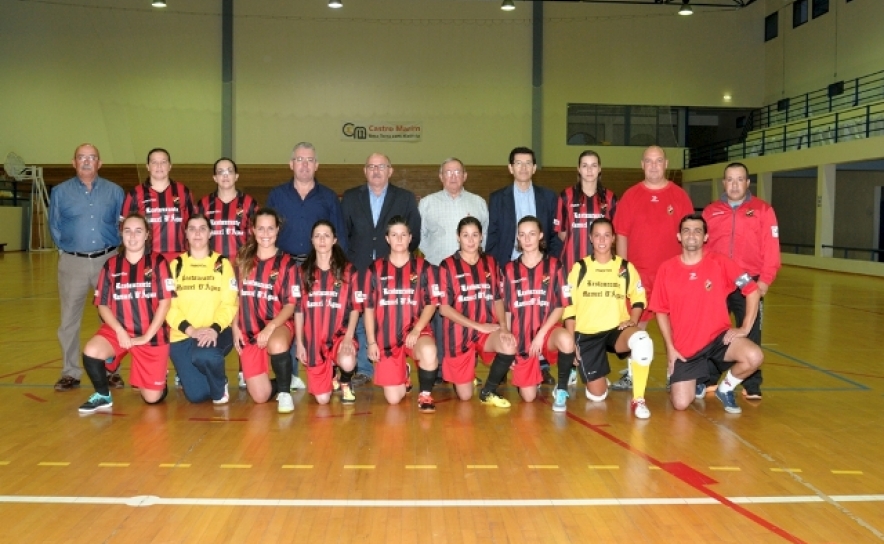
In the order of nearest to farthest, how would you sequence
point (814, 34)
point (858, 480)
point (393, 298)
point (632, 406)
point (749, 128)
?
point (858, 480)
point (632, 406)
point (393, 298)
point (814, 34)
point (749, 128)

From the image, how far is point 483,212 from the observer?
644 centimetres

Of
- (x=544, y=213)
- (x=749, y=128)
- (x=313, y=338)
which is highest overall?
(x=749, y=128)

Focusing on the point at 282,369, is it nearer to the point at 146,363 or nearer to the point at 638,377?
the point at 146,363

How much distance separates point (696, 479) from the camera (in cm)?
396

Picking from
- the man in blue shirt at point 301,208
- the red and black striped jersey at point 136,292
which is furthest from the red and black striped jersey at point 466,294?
the red and black striped jersey at point 136,292

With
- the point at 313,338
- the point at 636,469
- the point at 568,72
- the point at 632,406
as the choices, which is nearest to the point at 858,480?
the point at 636,469

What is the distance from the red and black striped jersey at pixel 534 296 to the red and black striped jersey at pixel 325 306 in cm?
114

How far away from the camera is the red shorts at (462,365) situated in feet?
18.7

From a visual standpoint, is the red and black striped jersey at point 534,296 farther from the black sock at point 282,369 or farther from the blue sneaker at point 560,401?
the black sock at point 282,369

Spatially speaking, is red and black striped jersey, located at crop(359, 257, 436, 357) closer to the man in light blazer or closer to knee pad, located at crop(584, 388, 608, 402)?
the man in light blazer

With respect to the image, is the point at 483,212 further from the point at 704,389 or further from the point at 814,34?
the point at 814,34

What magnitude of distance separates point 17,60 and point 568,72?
16.6 metres

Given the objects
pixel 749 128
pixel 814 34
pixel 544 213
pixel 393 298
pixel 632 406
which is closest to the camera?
pixel 632 406

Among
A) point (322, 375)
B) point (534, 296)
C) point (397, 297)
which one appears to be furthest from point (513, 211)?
point (322, 375)
